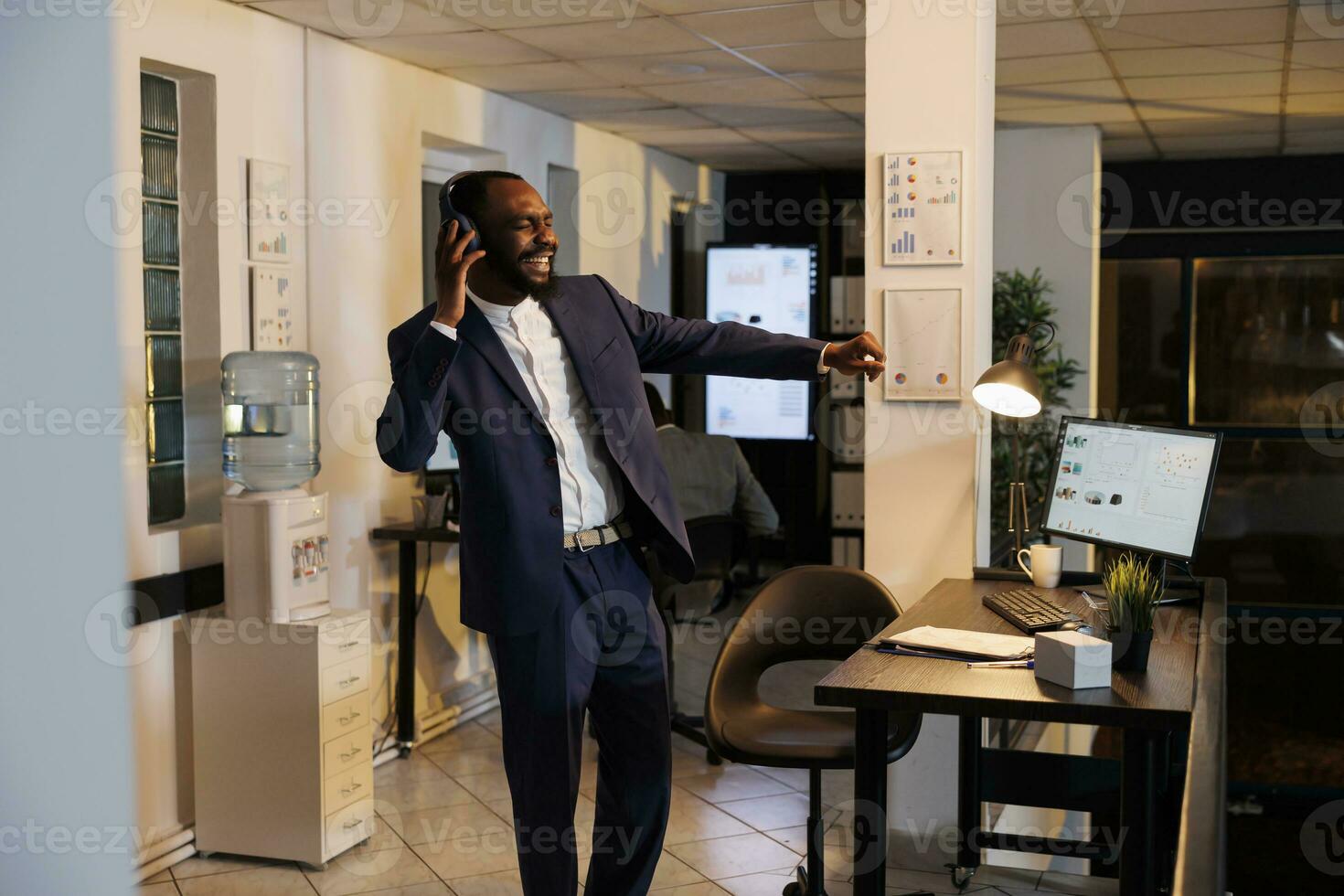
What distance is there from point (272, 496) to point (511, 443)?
4.98 ft

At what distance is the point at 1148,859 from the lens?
2.27 metres

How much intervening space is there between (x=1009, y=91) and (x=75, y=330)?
233 inches

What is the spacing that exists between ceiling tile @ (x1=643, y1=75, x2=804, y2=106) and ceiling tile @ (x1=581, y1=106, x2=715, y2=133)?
0.26 m

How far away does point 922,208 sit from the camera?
355cm

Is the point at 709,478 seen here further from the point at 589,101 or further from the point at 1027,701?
the point at 1027,701

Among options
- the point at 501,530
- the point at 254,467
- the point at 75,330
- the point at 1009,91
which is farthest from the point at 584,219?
the point at 75,330

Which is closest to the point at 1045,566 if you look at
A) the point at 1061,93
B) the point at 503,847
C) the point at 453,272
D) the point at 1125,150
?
the point at 453,272

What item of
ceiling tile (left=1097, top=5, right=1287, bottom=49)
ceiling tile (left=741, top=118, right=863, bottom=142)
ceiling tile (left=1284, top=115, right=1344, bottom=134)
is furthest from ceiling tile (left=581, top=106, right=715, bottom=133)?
ceiling tile (left=1284, top=115, right=1344, bottom=134)

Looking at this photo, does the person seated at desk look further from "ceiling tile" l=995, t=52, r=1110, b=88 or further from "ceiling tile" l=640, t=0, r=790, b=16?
"ceiling tile" l=995, t=52, r=1110, b=88

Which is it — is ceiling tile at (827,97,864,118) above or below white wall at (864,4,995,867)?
above

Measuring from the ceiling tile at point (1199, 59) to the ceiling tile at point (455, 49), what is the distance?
2.39 meters

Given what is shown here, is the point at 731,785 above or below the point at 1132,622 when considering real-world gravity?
below

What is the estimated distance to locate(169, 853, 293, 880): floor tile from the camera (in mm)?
3783

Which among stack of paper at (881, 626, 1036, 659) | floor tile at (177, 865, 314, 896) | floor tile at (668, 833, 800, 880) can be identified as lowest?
floor tile at (177, 865, 314, 896)
